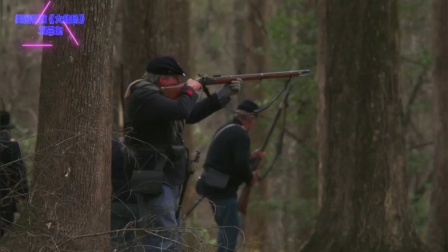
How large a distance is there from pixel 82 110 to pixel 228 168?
4.35 m

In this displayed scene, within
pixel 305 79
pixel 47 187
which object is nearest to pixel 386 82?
pixel 47 187

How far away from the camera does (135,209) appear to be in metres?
9.91

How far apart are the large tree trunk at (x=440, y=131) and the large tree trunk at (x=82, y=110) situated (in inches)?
244

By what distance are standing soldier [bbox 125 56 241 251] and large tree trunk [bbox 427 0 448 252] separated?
4.87 metres

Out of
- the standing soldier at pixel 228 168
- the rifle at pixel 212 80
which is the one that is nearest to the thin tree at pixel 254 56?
the standing soldier at pixel 228 168

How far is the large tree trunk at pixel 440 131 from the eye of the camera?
14.3 meters

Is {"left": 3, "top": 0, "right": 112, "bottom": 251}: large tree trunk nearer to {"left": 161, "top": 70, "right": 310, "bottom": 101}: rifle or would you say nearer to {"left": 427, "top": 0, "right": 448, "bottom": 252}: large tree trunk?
A: {"left": 161, "top": 70, "right": 310, "bottom": 101}: rifle

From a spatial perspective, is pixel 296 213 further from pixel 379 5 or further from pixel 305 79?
pixel 379 5

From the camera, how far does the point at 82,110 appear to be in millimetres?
8328

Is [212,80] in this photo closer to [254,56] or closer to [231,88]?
[231,88]

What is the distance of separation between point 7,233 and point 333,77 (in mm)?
5084

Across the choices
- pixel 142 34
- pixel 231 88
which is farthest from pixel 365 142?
pixel 142 34

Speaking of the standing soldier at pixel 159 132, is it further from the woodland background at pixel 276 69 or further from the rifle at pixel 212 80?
the woodland background at pixel 276 69

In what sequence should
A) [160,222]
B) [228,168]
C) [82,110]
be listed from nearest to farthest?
[82,110], [160,222], [228,168]
